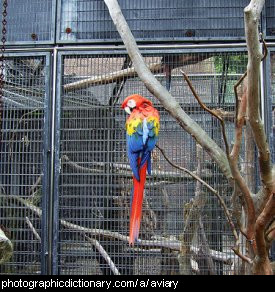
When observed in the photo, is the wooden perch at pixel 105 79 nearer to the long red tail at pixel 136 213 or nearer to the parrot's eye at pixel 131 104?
the parrot's eye at pixel 131 104

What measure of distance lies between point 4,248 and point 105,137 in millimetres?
925

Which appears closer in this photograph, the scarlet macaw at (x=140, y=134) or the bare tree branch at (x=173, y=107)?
the bare tree branch at (x=173, y=107)

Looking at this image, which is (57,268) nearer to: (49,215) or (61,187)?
(49,215)

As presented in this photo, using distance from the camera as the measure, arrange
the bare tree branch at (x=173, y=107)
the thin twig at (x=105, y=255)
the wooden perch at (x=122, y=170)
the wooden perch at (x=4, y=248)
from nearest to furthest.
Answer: the bare tree branch at (x=173, y=107) → the wooden perch at (x=4, y=248) → the thin twig at (x=105, y=255) → the wooden perch at (x=122, y=170)

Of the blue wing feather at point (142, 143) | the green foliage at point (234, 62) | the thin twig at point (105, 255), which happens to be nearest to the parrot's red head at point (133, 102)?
the blue wing feather at point (142, 143)

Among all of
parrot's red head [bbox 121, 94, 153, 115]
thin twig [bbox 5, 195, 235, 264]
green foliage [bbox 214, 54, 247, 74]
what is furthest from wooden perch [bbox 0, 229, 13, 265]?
green foliage [bbox 214, 54, 247, 74]

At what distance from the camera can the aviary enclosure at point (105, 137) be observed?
2533 mm

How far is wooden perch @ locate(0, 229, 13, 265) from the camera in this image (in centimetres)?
208

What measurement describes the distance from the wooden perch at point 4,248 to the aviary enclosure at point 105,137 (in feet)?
0.89

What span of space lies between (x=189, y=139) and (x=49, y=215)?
1.04m

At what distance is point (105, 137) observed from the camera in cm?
262

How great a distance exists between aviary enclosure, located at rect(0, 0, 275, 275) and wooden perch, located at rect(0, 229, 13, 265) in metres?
0.27

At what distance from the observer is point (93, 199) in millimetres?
2572
